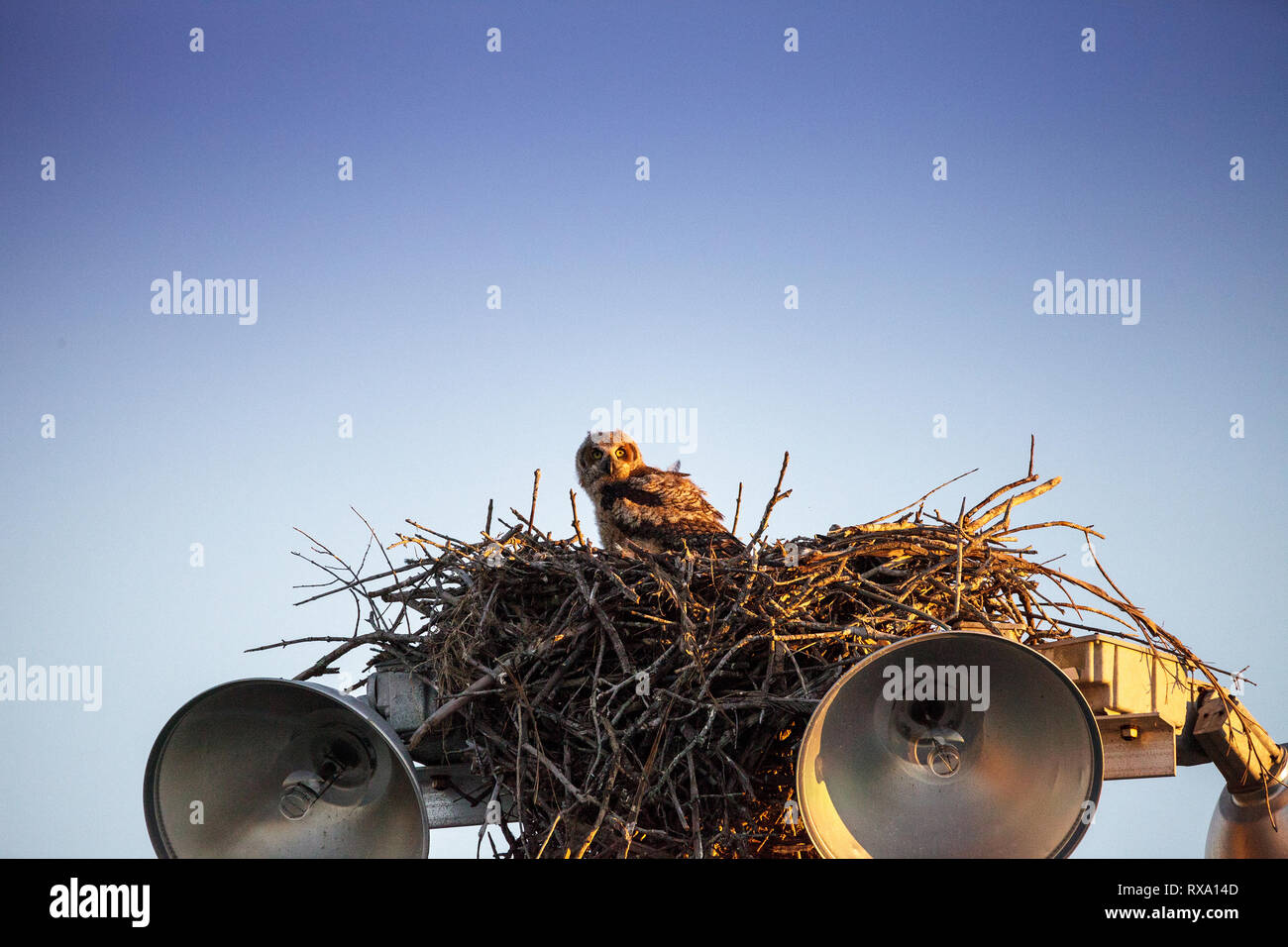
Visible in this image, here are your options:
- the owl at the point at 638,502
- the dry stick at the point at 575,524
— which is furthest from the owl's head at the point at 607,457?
the dry stick at the point at 575,524

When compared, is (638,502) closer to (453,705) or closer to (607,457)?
(607,457)

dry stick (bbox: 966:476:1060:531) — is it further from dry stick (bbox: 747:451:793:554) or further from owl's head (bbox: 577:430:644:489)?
owl's head (bbox: 577:430:644:489)

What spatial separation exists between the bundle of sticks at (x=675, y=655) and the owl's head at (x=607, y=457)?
292 centimetres

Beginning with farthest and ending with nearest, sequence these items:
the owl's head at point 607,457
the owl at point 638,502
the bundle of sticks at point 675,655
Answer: the owl's head at point 607,457
the owl at point 638,502
the bundle of sticks at point 675,655

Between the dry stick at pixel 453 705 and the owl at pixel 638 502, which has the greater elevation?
the owl at pixel 638 502

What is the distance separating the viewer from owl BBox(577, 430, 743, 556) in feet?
24.4

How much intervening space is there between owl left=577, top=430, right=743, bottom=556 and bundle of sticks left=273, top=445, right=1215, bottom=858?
1.00 meters

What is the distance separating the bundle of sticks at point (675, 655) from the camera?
17.1 feet

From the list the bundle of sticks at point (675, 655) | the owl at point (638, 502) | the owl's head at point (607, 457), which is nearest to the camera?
the bundle of sticks at point (675, 655)

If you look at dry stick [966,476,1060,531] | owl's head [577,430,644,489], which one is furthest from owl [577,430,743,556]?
dry stick [966,476,1060,531]

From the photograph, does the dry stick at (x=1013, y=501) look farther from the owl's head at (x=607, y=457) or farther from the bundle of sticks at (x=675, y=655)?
the owl's head at (x=607, y=457)
